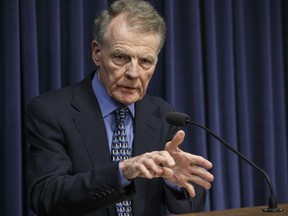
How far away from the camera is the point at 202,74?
117 inches

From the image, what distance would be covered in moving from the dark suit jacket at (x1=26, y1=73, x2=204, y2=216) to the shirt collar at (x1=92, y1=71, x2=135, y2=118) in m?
0.03

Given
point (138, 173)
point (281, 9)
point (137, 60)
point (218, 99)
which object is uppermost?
point (281, 9)

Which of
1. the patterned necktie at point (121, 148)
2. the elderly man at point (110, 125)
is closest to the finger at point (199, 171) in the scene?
the elderly man at point (110, 125)

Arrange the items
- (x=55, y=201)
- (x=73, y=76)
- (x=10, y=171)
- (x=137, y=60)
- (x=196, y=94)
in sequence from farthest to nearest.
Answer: (x=196, y=94) < (x=73, y=76) < (x=10, y=171) < (x=137, y=60) < (x=55, y=201)

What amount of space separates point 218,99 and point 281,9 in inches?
29.9

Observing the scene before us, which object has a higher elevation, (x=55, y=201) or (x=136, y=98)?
(x=136, y=98)

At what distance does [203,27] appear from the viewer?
300cm

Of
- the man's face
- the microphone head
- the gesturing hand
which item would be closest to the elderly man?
the man's face

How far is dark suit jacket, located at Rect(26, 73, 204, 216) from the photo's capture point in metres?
1.79

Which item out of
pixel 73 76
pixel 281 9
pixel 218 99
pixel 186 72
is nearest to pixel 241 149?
pixel 218 99

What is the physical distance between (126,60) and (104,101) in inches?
7.8

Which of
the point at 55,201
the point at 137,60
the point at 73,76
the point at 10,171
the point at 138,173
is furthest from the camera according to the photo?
the point at 73,76

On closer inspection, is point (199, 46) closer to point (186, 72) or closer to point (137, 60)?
point (186, 72)

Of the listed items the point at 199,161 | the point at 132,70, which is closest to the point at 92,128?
the point at 132,70
